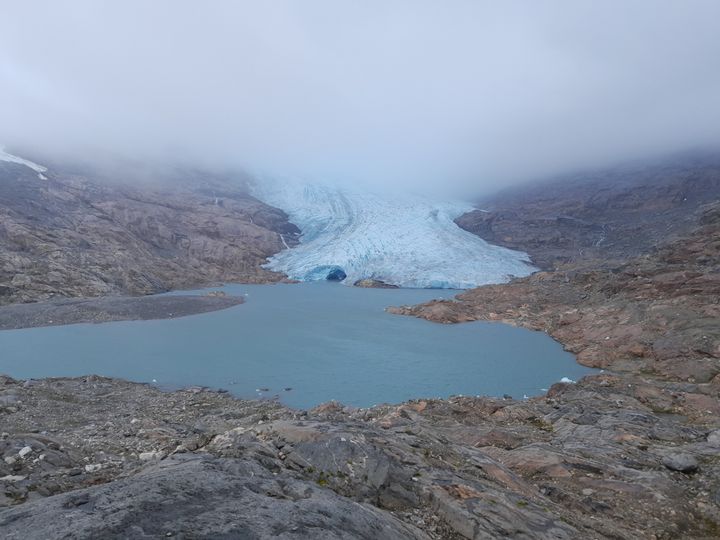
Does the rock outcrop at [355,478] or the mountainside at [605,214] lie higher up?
the mountainside at [605,214]

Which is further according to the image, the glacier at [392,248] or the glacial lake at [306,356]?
the glacier at [392,248]

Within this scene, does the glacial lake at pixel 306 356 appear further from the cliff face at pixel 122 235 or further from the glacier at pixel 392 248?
the glacier at pixel 392 248

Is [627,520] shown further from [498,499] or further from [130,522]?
[130,522]

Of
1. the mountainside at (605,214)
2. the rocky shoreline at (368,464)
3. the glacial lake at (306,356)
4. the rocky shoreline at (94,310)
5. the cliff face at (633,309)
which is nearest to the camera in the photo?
the rocky shoreline at (368,464)

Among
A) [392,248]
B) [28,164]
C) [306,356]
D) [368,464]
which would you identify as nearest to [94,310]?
[306,356]

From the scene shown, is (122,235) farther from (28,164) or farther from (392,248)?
(392,248)

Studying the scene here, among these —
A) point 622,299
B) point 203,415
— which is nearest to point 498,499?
point 203,415

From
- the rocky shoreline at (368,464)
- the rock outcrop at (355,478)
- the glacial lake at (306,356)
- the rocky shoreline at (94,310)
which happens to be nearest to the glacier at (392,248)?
the glacial lake at (306,356)

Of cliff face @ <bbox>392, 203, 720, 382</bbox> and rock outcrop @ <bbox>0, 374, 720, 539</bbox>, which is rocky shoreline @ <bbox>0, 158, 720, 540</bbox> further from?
cliff face @ <bbox>392, 203, 720, 382</bbox>
